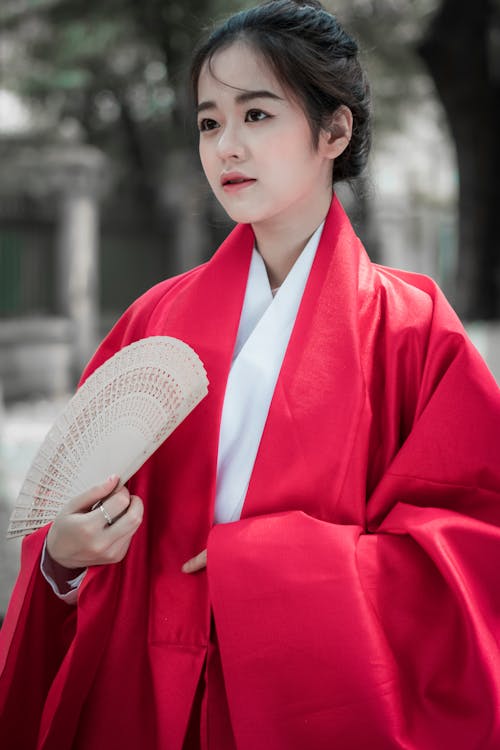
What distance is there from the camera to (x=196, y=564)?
1.59m

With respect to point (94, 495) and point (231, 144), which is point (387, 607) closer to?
point (94, 495)

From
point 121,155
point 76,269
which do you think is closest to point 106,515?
point 76,269

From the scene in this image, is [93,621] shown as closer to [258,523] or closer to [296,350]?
[258,523]

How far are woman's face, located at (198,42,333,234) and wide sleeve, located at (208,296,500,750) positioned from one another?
18.2 inches

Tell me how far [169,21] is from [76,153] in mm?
1955

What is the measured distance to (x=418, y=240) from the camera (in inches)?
786

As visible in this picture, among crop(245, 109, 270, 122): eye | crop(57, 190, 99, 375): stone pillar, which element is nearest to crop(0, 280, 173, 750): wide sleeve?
crop(245, 109, 270, 122): eye

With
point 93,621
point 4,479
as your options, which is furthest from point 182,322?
point 4,479

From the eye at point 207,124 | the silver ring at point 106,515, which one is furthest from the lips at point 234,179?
the silver ring at point 106,515

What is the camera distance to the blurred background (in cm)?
946

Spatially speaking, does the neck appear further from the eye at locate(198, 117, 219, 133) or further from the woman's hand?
the woman's hand

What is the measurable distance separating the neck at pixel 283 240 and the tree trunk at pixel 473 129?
7.86m

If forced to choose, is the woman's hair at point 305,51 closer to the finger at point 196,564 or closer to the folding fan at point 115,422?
the folding fan at point 115,422

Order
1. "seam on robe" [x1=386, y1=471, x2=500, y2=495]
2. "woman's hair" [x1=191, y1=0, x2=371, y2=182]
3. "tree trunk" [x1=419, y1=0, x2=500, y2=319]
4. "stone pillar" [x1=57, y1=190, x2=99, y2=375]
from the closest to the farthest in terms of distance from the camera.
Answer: "seam on robe" [x1=386, y1=471, x2=500, y2=495] → "woman's hair" [x1=191, y1=0, x2=371, y2=182] → "tree trunk" [x1=419, y1=0, x2=500, y2=319] → "stone pillar" [x1=57, y1=190, x2=99, y2=375]
